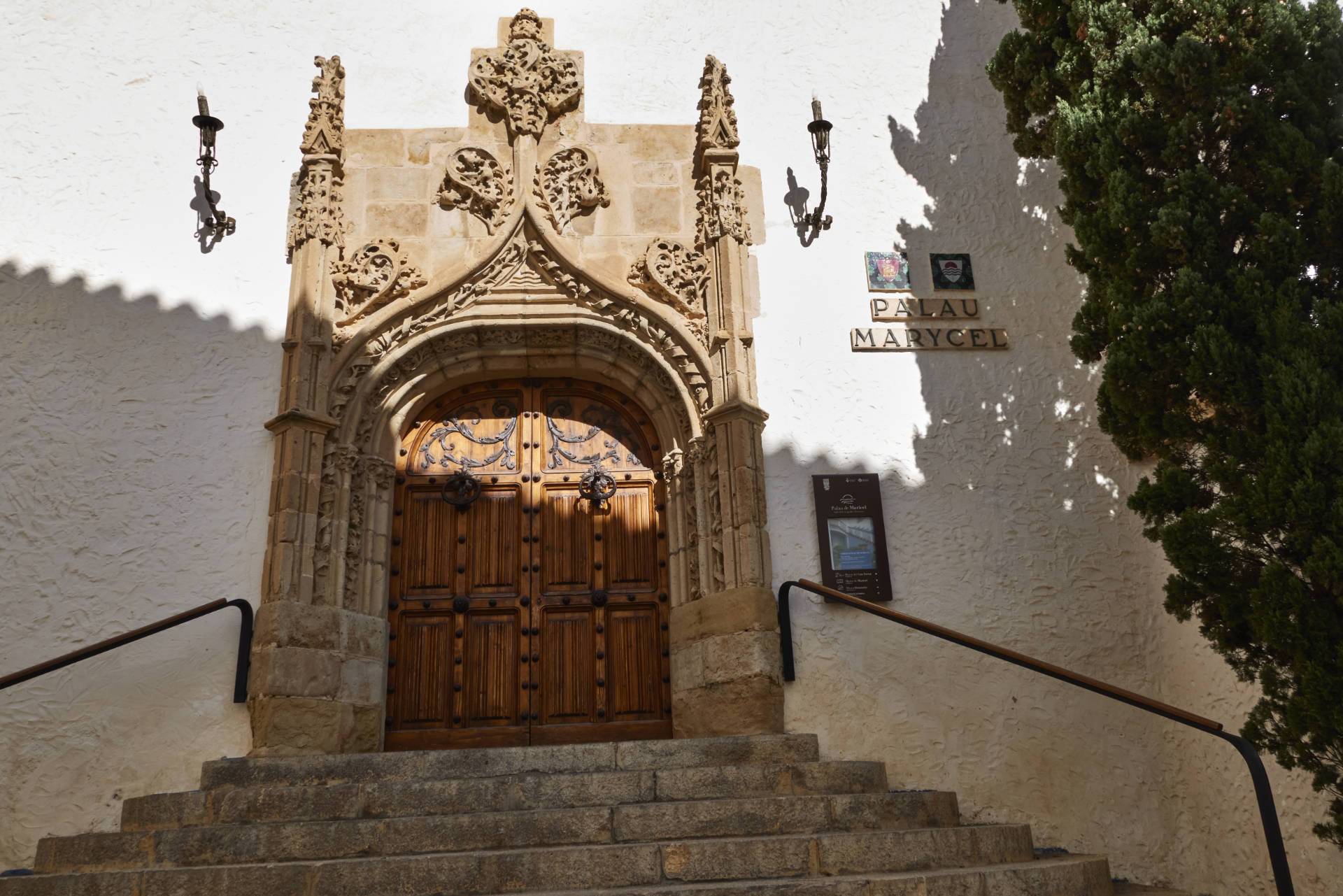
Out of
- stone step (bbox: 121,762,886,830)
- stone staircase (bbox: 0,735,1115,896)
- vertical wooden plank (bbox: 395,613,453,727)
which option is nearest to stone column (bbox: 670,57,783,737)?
stone staircase (bbox: 0,735,1115,896)

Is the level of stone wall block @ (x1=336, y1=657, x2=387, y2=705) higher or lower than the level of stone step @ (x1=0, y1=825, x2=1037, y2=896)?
higher

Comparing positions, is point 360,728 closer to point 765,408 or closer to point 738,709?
point 738,709

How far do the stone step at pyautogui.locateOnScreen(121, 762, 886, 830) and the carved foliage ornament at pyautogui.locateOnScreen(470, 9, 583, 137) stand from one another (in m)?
3.75

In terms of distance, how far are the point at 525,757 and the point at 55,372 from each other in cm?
327

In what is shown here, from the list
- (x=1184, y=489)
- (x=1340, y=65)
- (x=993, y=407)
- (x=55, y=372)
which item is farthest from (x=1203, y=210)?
(x=55, y=372)

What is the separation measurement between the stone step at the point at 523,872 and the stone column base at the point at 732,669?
142 centimetres

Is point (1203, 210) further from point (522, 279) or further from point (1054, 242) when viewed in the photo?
point (522, 279)

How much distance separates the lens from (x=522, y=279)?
6227 mm

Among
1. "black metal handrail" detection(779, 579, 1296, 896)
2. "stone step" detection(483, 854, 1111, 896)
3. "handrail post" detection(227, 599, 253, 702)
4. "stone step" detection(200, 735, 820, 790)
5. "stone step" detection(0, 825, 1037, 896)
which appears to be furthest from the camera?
"handrail post" detection(227, 599, 253, 702)

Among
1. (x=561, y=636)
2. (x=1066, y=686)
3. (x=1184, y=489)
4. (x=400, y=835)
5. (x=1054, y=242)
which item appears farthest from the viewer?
(x=1054, y=242)

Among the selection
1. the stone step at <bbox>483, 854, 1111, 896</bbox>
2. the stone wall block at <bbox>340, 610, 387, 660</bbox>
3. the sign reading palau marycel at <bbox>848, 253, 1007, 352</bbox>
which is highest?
the sign reading palau marycel at <bbox>848, 253, 1007, 352</bbox>

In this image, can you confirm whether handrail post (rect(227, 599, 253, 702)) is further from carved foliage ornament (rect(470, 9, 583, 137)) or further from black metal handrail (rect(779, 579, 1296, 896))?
carved foliage ornament (rect(470, 9, 583, 137))

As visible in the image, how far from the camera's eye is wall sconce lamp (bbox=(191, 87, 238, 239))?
6059mm

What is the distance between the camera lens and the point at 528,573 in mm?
6031
